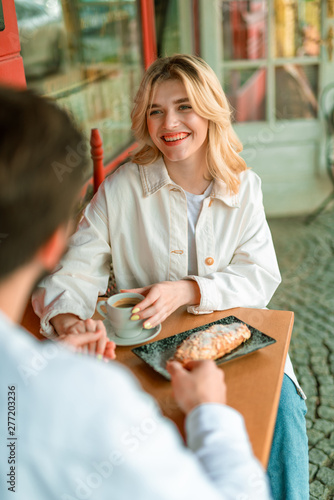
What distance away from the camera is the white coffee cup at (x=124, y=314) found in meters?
1.34

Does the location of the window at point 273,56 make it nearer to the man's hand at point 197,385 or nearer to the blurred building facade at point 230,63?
the blurred building facade at point 230,63

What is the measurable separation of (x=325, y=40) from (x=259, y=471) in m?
4.57

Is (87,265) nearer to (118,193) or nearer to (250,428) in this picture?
(118,193)

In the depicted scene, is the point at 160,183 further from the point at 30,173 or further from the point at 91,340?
the point at 30,173

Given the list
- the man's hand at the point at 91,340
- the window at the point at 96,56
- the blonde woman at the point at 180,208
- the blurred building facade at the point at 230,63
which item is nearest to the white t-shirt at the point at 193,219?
the blonde woman at the point at 180,208

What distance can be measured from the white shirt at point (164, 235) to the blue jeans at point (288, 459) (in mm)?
363

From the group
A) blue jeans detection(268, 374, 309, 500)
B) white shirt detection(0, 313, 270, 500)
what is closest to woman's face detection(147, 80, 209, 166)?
blue jeans detection(268, 374, 309, 500)

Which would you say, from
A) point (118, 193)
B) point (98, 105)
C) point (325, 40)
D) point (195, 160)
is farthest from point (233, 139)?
point (325, 40)

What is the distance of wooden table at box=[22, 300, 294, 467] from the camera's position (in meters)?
1.05

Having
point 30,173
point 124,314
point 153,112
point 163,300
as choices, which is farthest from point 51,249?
point 153,112

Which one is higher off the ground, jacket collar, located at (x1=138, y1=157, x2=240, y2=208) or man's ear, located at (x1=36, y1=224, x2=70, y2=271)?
man's ear, located at (x1=36, y1=224, x2=70, y2=271)

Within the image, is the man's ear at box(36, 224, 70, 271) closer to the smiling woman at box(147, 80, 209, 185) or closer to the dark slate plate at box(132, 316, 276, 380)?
the dark slate plate at box(132, 316, 276, 380)

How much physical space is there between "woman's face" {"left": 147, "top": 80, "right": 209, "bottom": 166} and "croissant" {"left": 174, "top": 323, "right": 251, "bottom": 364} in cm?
68

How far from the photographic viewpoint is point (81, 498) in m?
0.67
